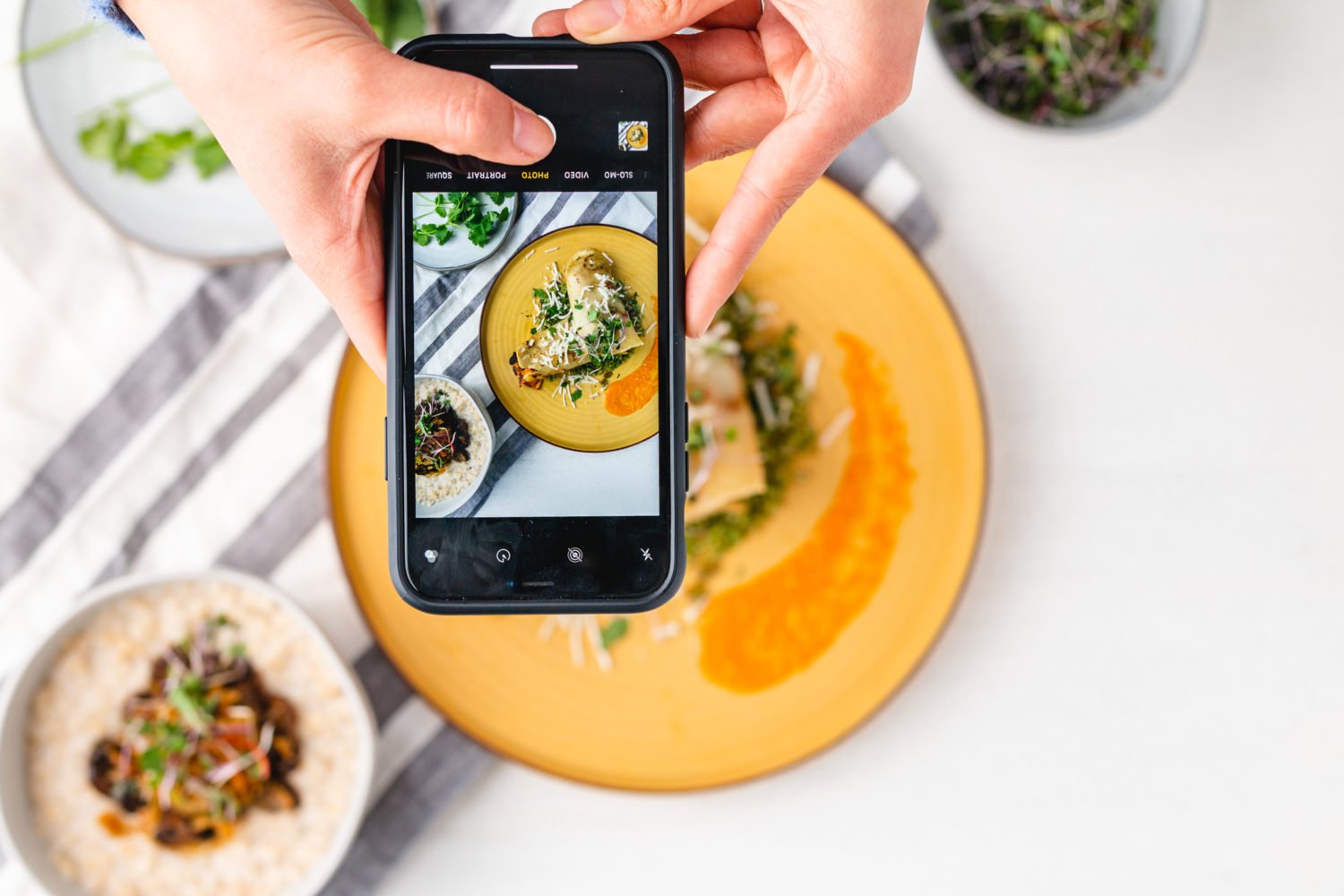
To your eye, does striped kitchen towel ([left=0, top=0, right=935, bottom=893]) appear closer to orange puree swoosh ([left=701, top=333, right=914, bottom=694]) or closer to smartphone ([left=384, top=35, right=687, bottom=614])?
→ orange puree swoosh ([left=701, top=333, right=914, bottom=694])

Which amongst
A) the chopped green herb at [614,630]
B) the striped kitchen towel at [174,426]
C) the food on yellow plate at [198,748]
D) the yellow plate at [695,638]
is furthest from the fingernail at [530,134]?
the food on yellow plate at [198,748]

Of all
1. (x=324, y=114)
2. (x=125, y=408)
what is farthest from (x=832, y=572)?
(x=125, y=408)

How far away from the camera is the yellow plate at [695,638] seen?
5.68 feet

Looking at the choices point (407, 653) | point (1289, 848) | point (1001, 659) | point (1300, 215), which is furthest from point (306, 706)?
point (1300, 215)

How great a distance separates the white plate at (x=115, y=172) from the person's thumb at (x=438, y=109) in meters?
0.74

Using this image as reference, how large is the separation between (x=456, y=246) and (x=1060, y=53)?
1242 millimetres

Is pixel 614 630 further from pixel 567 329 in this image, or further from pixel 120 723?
pixel 120 723

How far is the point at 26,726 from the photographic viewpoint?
1.71 m

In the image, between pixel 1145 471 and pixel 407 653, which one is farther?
pixel 1145 471

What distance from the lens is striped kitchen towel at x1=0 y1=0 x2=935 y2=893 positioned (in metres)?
1.83

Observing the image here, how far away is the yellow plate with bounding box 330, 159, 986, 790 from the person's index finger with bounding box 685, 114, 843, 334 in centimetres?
41

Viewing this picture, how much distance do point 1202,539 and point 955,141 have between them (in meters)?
0.93

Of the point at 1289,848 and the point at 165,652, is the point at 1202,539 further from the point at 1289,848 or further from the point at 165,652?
the point at 165,652

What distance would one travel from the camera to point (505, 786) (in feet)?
6.19
